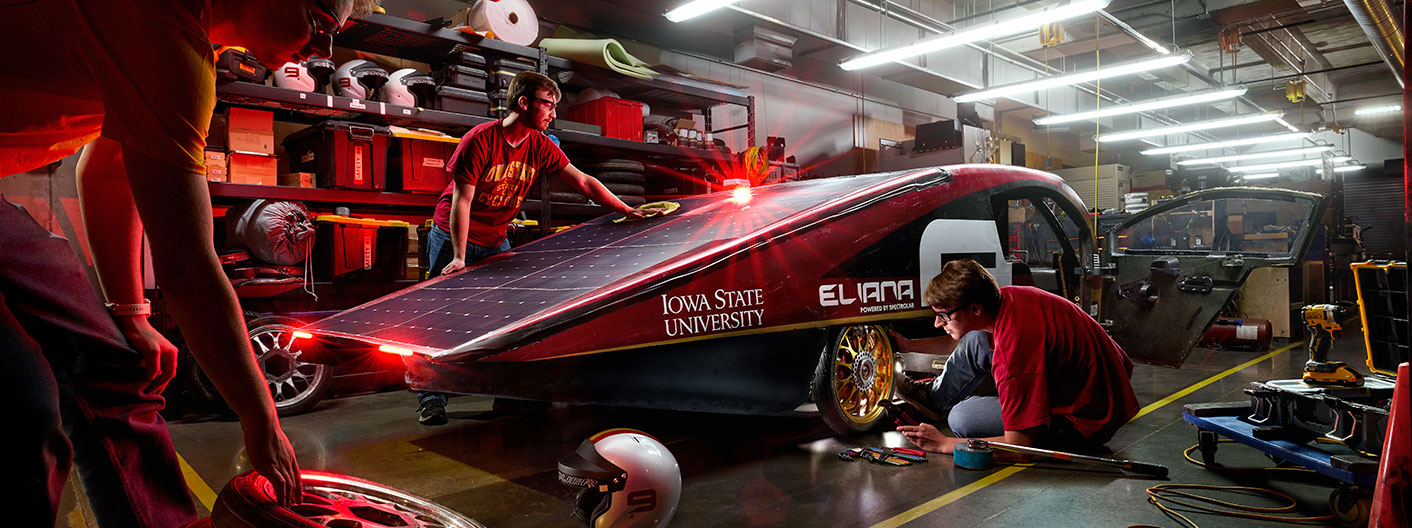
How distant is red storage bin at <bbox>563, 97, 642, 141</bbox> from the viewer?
6383 millimetres

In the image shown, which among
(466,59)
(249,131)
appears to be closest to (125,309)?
(249,131)

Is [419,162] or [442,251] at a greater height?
[419,162]

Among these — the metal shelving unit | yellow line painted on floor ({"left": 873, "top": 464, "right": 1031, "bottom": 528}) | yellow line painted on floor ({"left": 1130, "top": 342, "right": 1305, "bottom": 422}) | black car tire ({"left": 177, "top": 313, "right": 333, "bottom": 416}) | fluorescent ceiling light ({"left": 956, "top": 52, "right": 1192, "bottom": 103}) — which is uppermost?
fluorescent ceiling light ({"left": 956, "top": 52, "right": 1192, "bottom": 103})

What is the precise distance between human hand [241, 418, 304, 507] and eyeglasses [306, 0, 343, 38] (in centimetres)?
60

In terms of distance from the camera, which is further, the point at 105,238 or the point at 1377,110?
the point at 1377,110

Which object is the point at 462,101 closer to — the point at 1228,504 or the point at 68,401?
the point at 68,401

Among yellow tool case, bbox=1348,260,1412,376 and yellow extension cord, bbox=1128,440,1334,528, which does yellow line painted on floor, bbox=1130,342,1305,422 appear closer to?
yellow extension cord, bbox=1128,440,1334,528

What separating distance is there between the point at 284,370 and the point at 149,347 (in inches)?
127

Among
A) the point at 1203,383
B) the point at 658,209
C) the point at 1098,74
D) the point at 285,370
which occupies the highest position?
the point at 1098,74

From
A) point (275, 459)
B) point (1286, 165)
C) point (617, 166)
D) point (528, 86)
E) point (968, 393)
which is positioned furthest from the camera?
point (1286, 165)

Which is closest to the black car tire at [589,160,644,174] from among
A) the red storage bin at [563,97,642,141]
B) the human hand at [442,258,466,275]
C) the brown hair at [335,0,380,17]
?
the red storage bin at [563,97,642,141]

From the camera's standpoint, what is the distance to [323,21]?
116cm

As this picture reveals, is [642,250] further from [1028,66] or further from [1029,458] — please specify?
[1028,66]

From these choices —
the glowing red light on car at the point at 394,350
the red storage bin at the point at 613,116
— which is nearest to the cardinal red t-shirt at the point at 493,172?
the glowing red light on car at the point at 394,350
